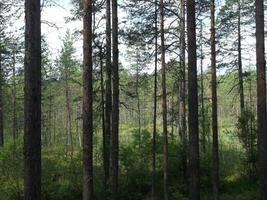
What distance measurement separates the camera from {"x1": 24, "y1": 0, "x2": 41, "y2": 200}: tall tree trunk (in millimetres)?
8180

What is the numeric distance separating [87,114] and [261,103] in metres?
5.79

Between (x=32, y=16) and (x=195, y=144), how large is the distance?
5565mm

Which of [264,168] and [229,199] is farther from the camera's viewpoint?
[229,199]

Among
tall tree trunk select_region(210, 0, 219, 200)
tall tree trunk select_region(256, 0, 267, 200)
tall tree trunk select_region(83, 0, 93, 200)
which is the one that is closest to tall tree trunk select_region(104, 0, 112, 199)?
tall tree trunk select_region(210, 0, 219, 200)

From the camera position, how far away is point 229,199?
2170 cm

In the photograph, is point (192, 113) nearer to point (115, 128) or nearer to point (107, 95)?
point (115, 128)

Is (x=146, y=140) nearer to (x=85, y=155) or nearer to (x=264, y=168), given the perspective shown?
(x=264, y=168)

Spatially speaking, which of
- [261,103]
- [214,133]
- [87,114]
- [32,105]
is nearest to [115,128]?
[214,133]

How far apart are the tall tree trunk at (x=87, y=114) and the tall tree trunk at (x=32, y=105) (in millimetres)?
2245

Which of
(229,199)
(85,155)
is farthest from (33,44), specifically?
(229,199)

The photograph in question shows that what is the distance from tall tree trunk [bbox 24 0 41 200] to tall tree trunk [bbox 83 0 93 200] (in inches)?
88.4

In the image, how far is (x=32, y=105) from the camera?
8.34 metres

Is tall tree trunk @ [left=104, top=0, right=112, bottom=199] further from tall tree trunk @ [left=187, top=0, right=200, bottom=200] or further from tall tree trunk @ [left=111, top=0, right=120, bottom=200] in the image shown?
tall tree trunk @ [left=187, top=0, right=200, bottom=200]

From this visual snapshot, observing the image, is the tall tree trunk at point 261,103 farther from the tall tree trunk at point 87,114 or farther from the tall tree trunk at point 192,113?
the tall tree trunk at point 87,114
